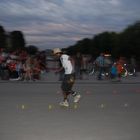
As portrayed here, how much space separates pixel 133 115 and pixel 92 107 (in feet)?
6.42

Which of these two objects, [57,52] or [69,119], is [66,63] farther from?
[69,119]

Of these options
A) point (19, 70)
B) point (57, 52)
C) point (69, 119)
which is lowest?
point (69, 119)

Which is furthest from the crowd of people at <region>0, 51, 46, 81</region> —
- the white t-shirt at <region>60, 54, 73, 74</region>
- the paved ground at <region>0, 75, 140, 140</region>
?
the white t-shirt at <region>60, 54, 73, 74</region>

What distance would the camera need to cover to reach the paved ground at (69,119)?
385 inches

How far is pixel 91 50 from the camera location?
11300 cm

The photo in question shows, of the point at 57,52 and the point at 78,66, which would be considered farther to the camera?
the point at 78,66

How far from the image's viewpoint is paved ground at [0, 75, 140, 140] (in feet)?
32.1

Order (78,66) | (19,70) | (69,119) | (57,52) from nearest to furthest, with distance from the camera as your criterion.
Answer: (69,119) → (57,52) → (19,70) → (78,66)

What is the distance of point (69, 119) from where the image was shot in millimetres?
11977

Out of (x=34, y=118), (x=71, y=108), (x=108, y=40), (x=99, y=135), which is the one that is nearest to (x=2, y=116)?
(x=34, y=118)

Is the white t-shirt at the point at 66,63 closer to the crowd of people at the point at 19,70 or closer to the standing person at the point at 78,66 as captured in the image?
the crowd of people at the point at 19,70

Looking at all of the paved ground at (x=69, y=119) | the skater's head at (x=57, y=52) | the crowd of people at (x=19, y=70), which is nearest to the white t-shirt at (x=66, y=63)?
the skater's head at (x=57, y=52)

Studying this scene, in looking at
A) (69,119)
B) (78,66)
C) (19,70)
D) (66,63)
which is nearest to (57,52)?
(66,63)

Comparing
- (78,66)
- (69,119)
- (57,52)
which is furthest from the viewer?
(78,66)
